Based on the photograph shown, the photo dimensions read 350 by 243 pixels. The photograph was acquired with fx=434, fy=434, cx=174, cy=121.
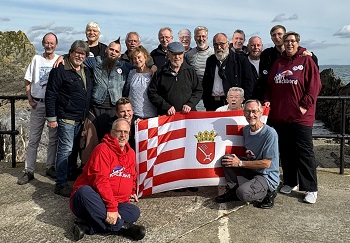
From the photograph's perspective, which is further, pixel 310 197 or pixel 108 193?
pixel 310 197

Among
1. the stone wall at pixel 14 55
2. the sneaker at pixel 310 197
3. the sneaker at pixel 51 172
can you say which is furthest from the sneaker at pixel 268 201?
the stone wall at pixel 14 55

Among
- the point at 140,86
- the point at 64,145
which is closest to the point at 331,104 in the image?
the point at 140,86

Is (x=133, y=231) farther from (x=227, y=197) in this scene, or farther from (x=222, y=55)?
(x=222, y=55)

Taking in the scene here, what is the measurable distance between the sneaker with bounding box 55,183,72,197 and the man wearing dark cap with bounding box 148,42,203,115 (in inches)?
55.8

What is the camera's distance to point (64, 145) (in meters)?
5.09

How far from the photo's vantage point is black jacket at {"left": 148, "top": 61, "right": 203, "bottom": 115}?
16.1ft

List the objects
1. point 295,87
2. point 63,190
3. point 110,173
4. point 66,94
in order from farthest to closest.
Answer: point 63,190
point 66,94
point 295,87
point 110,173

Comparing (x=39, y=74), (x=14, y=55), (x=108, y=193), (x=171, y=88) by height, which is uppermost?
(x=14, y=55)

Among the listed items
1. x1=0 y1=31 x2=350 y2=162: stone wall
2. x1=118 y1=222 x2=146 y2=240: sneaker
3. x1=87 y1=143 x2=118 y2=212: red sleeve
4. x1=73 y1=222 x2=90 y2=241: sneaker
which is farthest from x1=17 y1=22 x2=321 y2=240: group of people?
x1=0 y1=31 x2=350 y2=162: stone wall

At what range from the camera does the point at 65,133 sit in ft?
16.5

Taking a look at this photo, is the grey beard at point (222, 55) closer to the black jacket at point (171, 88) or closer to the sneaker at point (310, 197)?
the black jacket at point (171, 88)

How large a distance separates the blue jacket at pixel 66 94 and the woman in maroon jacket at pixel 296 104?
215 centimetres

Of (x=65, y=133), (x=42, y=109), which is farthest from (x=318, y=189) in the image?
(x=42, y=109)

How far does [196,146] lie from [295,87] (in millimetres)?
1293
